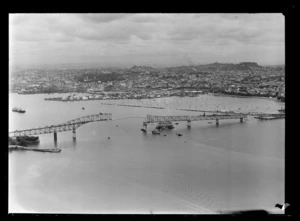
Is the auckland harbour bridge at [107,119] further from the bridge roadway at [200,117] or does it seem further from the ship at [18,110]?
the ship at [18,110]

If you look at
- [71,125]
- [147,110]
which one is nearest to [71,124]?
[71,125]

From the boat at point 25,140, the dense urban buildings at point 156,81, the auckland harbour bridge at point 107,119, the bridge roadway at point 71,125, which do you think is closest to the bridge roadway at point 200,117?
the auckland harbour bridge at point 107,119

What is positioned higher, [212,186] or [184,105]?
[184,105]

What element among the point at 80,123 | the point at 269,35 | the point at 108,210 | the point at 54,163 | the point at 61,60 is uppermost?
the point at 269,35
